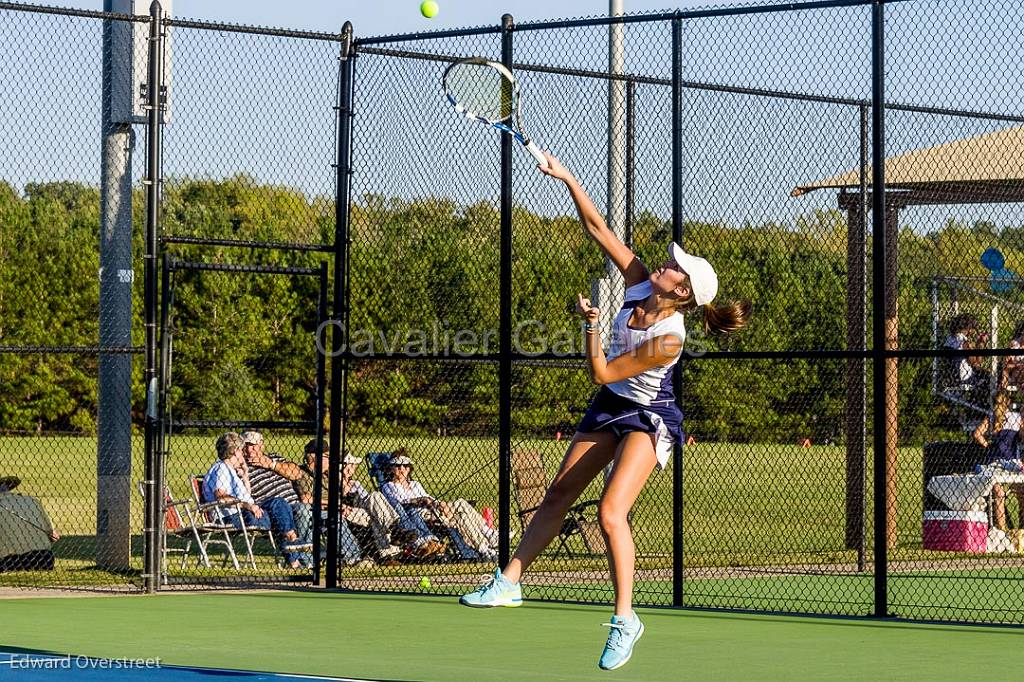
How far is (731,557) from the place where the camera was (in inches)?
615

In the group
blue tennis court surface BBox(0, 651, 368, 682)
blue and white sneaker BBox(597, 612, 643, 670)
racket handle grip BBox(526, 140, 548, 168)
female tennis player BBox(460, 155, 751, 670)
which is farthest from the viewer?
blue tennis court surface BBox(0, 651, 368, 682)

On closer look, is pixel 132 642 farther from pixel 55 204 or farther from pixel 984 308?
pixel 55 204

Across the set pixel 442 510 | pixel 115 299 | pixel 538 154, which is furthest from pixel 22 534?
pixel 538 154

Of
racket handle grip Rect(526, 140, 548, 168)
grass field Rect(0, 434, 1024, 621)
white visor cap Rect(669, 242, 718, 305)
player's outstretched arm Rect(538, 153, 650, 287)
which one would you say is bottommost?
grass field Rect(0, 434, 1024, 621)

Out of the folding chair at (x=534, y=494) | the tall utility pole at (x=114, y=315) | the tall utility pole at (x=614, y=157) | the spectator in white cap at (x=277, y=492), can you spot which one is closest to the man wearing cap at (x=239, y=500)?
the spectator in white cap at (x=277, y=492)

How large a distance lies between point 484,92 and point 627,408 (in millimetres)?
1909

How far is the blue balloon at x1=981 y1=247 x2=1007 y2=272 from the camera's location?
1646 cm

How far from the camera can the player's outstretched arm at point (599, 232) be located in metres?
7.84

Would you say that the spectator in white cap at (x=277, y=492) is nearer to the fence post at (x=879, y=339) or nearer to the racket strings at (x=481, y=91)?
the fence post at (x=879, y=339)

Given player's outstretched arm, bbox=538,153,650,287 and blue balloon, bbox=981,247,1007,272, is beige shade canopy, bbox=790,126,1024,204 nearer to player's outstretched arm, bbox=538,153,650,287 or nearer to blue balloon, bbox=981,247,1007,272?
blue balloon, bbox=981,247,1007,272

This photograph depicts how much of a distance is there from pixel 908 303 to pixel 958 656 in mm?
10712

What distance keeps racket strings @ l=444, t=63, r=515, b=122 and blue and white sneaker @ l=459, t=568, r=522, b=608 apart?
2.33 meters

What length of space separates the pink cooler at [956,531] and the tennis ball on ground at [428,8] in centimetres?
624

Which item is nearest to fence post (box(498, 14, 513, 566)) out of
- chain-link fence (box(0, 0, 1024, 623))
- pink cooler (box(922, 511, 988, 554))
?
chain-link fence (box(0, 0, 1024, 623))
